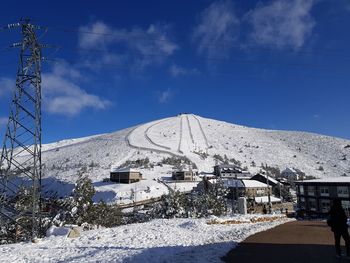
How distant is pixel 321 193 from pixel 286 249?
53.3 meters

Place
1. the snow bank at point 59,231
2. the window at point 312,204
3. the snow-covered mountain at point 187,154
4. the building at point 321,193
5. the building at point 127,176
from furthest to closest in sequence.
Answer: the snow-covered mountain at point 187,154
the building at point 127,176
the window at point 312,204
the building at point 321,193
the snow bank at point 59,231

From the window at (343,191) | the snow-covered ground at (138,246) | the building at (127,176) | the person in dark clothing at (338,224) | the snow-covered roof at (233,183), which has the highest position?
the building at (127,176)

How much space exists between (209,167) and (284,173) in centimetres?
2765

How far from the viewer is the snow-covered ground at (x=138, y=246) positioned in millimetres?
13352

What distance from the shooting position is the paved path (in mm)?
12016

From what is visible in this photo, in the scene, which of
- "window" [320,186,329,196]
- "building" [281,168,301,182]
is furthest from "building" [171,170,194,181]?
"window" [320,186,329,196]

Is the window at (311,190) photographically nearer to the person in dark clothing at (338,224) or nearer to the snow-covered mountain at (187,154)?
the snow-covered mountain at (187,154)

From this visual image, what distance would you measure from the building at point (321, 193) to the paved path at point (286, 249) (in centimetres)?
4213

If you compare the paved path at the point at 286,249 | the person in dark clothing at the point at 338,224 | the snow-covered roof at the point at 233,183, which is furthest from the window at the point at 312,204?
the person in dark clothing at the point at 338,224

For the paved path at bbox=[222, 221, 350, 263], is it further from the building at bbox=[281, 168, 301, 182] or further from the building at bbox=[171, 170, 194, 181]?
the building at bbox=[281, 168, 301, 182]

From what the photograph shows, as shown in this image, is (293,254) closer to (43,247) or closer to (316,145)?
(43,247)

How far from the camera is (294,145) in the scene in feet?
635

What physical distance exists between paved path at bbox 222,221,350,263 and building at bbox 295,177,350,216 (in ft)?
138

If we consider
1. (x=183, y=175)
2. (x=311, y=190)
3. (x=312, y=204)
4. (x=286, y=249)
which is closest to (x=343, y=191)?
(x=311, y=190)
